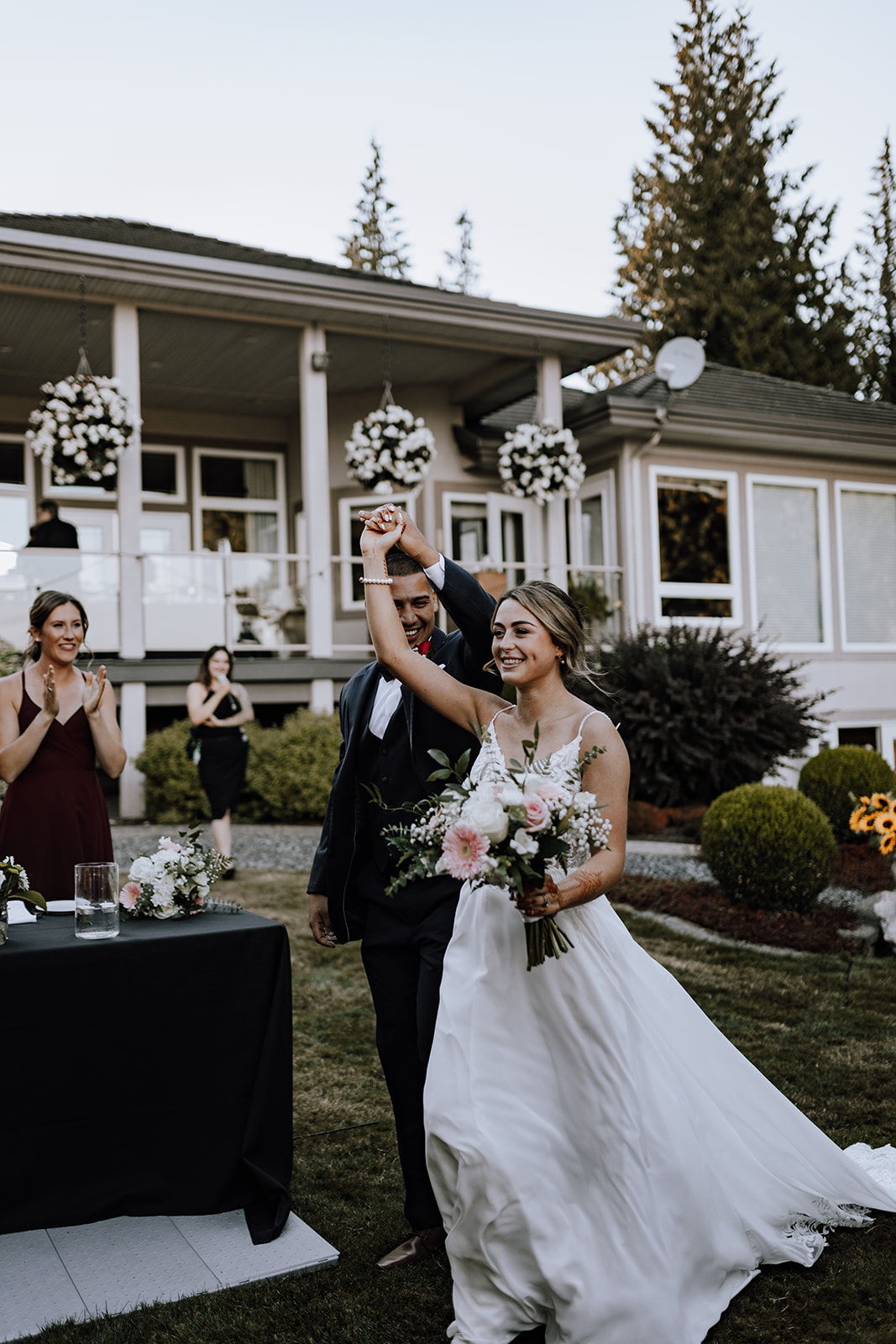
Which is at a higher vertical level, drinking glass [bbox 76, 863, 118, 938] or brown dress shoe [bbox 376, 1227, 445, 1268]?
drinking glass [bbox 76, 863, 118, 938]

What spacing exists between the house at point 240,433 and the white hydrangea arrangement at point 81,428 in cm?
60

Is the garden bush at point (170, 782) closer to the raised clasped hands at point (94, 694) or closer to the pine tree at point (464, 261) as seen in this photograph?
the raised clasped hands at point (94, 694)

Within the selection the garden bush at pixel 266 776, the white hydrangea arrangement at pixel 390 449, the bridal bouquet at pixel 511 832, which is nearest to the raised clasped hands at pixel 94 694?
the bridal bouquet at pixel 511 832

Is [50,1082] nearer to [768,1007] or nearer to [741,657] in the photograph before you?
[768,1007]

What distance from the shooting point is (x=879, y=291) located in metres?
37.8

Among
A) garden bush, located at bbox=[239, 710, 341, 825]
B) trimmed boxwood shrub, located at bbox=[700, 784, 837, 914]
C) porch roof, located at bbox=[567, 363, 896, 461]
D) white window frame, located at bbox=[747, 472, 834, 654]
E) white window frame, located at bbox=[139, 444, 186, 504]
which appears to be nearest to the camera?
trimmed boxwood shrub, located at bbox=[700, 784, 837, 914]

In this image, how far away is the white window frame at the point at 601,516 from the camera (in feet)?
56.1

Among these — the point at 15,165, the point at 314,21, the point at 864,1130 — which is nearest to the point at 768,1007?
the point at 864,1130

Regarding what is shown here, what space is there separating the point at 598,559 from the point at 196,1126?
14658mm

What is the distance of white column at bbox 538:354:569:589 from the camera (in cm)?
1564

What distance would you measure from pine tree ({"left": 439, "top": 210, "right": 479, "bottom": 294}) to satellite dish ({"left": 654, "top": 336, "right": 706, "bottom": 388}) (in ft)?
91.2

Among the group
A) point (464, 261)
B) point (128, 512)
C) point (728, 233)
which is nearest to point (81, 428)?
point (128, 512)

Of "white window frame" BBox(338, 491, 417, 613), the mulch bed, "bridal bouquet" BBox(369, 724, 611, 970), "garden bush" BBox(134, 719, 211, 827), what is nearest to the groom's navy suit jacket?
"bridal bouquet" BBox(369, 724, 611, 970)

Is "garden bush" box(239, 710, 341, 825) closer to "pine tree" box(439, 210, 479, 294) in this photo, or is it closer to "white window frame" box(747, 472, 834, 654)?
"white window frame" box(747, 472, 834, 654)
